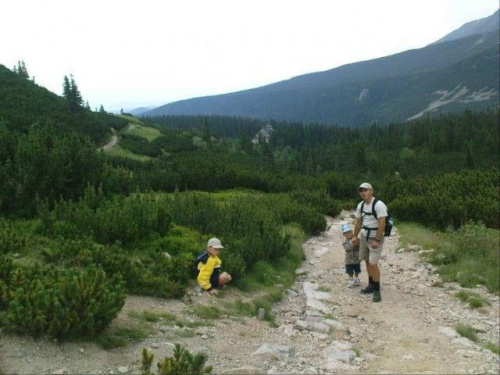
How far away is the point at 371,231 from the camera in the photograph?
A: 808 cm

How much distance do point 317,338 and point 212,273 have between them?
2.08 metres

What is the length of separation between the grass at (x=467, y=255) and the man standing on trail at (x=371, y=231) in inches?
70.7

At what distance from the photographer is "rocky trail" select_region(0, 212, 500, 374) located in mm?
4625

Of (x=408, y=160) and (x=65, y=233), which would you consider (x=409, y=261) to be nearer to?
(x=65, y=233)

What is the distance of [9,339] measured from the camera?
4.61 metres

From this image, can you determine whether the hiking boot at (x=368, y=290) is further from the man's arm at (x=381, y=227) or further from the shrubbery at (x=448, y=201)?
the shrubbery at (x=448, y=201)

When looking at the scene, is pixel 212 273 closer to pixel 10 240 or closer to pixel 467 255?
pixel 10 240

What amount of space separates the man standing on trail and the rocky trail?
38 centimetres

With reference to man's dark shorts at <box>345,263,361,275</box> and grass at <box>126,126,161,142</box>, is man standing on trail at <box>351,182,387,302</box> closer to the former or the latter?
man's dark shorts at <box>345,263,361,275</box>

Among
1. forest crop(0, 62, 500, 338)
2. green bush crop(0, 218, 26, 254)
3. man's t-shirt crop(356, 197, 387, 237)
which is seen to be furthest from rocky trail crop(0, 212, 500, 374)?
green bush crop(0, 218, 26, 254)

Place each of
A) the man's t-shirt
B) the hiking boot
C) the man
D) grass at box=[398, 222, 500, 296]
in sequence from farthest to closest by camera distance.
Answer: grass at box=[398, 222, 500, 296] → the hiking boot → the man's t-shirt → the man

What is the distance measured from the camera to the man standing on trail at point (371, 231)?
7.82 metres

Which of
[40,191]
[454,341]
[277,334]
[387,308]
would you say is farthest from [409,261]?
[40,191]

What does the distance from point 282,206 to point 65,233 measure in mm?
8243
